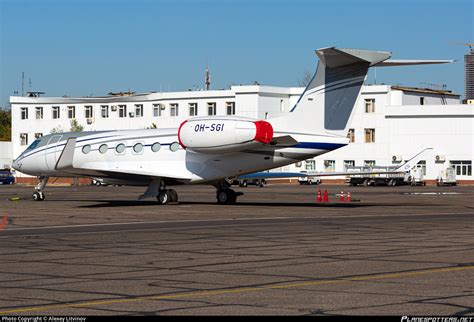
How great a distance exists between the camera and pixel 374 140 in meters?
98.1

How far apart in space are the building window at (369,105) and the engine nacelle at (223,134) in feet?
208

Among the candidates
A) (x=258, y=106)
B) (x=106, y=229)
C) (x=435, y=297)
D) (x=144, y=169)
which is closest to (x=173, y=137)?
(x=144, y=169)

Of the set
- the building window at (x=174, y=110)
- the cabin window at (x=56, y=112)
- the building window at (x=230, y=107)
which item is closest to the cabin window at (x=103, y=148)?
the building window at (x=230, y=107)

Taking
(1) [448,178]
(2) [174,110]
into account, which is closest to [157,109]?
(2) [174,110]

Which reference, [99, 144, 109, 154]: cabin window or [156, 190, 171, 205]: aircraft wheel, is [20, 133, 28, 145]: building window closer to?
[99, 144, 109, 154]: cabin window

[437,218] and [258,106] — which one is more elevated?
[258,106]

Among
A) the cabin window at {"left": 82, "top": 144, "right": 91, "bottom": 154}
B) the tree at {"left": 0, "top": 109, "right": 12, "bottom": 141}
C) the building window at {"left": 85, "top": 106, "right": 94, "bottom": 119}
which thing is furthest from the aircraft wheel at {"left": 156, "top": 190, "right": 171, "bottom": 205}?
the tree at {"left": 0, "top": 109, "right": 12, "bottom": 141}

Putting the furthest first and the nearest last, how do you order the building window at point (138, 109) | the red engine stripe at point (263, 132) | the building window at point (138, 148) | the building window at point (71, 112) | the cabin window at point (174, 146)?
the building window at point (71, 112)
the building window at point (138, 109)
the building window at point (138, 148)
the cabin window at point (174, 146)
the red engine stripe at point (263, 132)

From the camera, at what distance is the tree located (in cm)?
14898

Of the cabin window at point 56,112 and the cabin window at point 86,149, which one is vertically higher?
the cabin window at point 56,112

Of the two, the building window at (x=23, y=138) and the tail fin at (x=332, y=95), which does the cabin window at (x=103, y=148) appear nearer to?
the tail fin at (x=332, y=95)

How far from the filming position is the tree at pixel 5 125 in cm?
14898

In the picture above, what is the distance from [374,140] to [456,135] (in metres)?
9.10

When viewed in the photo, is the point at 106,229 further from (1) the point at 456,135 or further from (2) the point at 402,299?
(1) the point at 456,135
